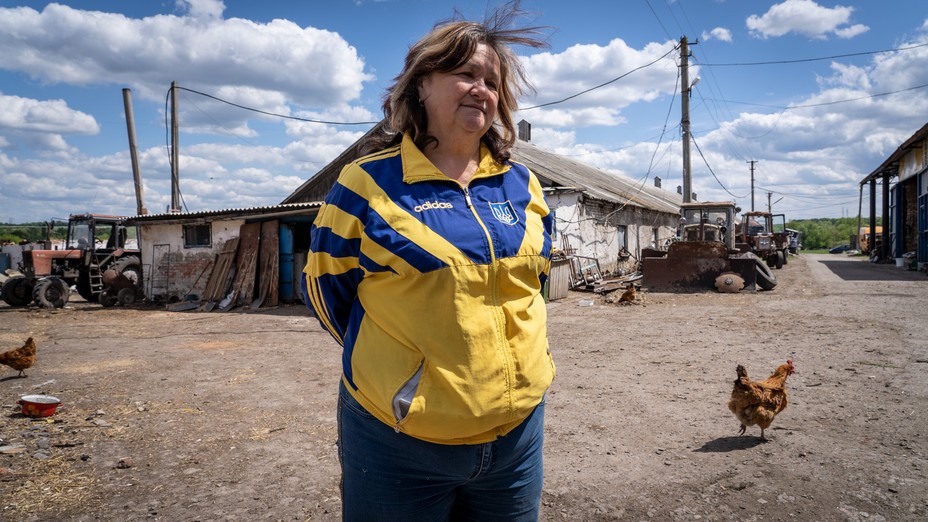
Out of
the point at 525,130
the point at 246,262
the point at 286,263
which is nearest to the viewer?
the point at 246,262

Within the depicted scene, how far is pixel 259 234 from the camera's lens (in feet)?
50.1

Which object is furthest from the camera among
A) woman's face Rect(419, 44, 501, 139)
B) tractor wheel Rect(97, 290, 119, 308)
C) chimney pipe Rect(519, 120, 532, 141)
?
chimney pipe Rect(519, 120, 532, 141)

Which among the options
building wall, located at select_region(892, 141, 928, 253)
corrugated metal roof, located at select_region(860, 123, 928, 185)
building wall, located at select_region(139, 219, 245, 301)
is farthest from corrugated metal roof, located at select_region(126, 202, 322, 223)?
building wall, located at select_region(892, 141, 928, 253)

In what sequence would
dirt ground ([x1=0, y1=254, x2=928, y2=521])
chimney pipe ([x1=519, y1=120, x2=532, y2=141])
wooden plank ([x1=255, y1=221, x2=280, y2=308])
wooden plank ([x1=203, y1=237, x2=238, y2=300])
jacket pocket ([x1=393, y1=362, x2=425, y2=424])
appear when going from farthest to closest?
chimney pipe ([x1=519, y1=120, x2=532, y2=141]) → wooden plank ([x1=203, y1=237, x2=238, y2=300]) → wooden plank ([x1=255, y1=221, x2=280, y2=308]) → dirt ground ([x1=0, y1=254, x2=928, y2=521]) → jacket pocket ([x1=393, y1=362, x2=425, y2=424])

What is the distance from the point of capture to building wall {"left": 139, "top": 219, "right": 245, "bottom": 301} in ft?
52.4

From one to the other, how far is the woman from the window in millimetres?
16174

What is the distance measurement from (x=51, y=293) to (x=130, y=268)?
7.28 feet

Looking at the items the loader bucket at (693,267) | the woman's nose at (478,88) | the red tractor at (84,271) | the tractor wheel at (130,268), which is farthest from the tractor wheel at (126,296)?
the woman's nose at (478,88)

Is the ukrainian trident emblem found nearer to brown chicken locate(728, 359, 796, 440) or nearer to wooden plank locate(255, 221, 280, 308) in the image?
brown chicken locate(728, 359, 796, 440)

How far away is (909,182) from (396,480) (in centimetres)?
2903

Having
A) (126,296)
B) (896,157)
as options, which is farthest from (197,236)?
(896,157)

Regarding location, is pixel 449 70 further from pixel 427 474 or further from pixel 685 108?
pixel 685 108

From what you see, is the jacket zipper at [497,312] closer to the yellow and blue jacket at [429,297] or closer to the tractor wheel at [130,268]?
the yellow and blue jacket at [429,297]

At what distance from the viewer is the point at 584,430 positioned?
456cm
